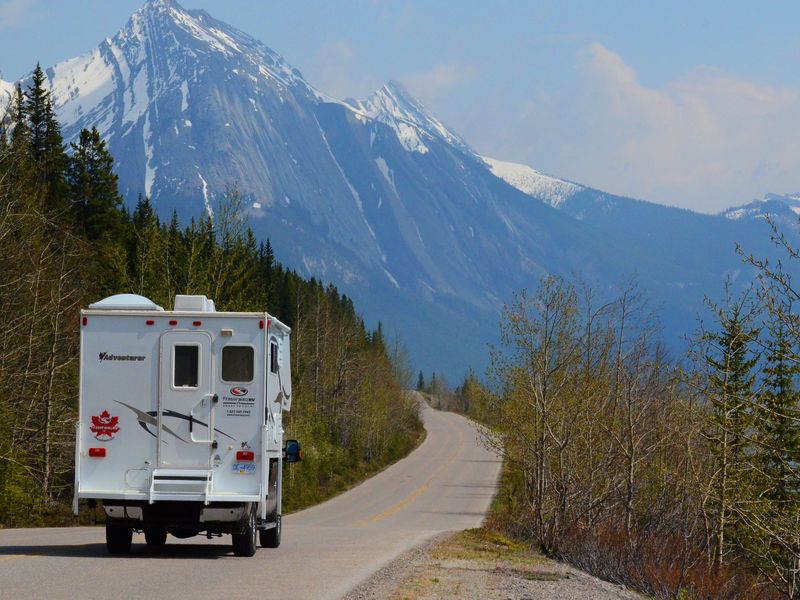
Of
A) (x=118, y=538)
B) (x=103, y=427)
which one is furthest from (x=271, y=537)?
(x=103, y=427)

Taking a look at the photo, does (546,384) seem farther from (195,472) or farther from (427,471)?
(427,471)

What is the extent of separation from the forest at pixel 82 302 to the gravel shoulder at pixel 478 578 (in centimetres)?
1521

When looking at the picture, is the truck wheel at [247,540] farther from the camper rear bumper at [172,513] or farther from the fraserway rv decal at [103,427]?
the fraserway rv decal at [103,427]

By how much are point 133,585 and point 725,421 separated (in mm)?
13589

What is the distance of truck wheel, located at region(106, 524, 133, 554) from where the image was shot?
1730 cm

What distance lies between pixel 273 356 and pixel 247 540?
2812 mm

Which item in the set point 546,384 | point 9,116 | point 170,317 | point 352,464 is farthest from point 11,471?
point 352,464

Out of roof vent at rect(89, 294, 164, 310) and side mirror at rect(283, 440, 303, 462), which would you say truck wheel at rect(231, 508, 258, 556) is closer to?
side mirror at rect(283, 440, 303, 462)

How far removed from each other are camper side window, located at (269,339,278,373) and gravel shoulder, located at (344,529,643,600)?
3.47m

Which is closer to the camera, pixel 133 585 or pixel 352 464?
pixel 133 585

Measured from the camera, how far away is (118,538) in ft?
57.1

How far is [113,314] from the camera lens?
55.3ft

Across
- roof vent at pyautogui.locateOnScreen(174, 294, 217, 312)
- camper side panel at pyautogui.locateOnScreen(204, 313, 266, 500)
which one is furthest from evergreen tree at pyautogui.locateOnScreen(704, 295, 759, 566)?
roof vent at pyautogui.locateOnScreen(174, 294, 217, 312)

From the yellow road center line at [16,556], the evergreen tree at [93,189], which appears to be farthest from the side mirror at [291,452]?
the evergreen tree at [93,189]
